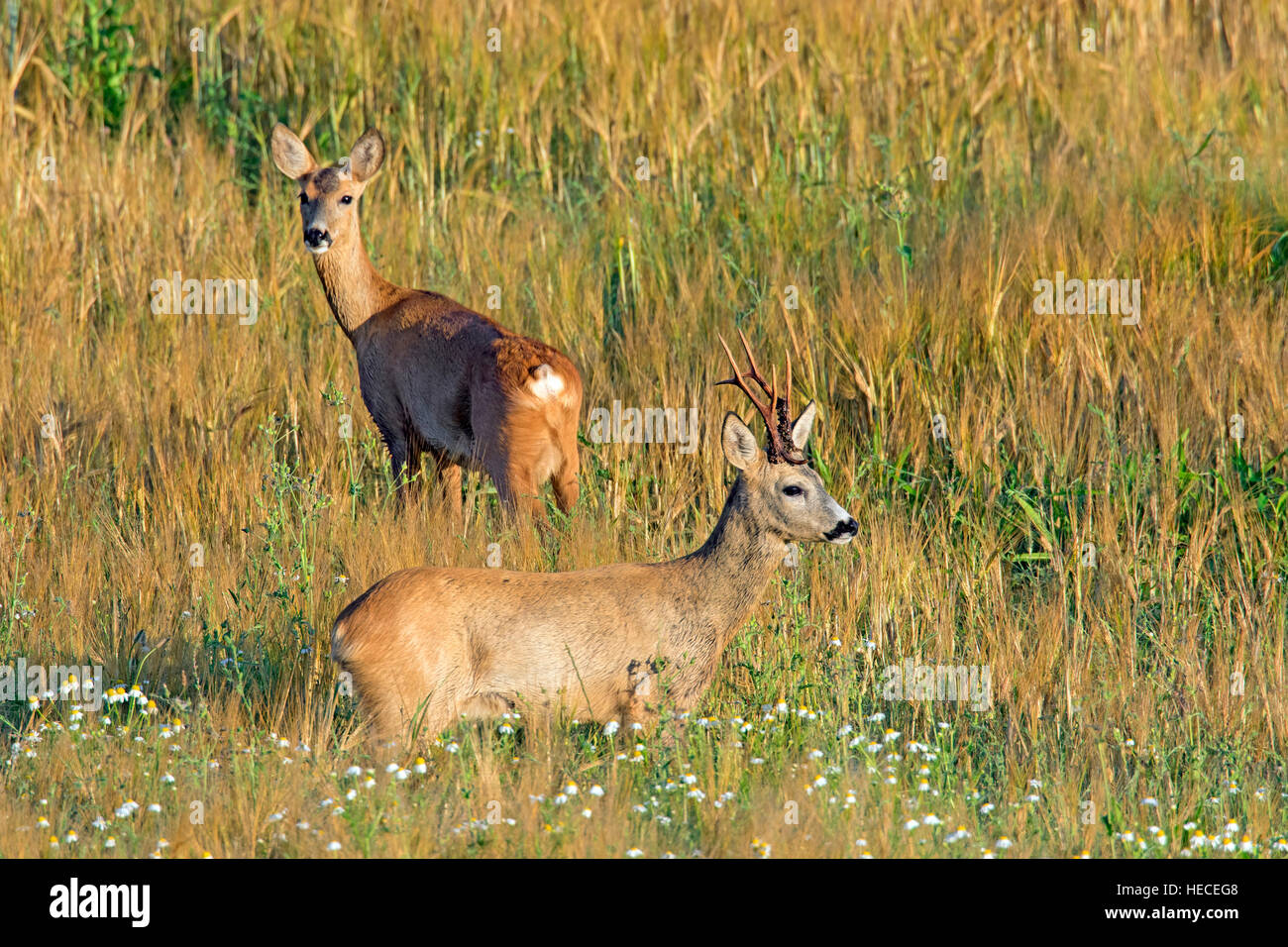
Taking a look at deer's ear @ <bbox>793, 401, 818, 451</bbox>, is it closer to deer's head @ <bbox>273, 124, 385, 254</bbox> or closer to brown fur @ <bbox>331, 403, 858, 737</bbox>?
brown fur @ <bbox>331, 403, 858, 737</bbox>

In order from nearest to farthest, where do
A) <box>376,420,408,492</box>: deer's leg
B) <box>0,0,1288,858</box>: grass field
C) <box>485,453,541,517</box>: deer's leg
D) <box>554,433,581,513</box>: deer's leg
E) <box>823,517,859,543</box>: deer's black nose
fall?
<box>0,0,1288,858</box>: grass field, <box>823,517,859,543</box>: deer's black nose, <box>485,453,541,517</box>: deer's leg, <box>554,433,581,513</box>: deer's leg, <box>376,420,408,492</box>: deer's leg

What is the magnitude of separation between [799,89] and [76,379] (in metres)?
4.75

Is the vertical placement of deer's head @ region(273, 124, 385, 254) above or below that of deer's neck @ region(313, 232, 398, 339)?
above

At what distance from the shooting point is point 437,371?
6.94 metres

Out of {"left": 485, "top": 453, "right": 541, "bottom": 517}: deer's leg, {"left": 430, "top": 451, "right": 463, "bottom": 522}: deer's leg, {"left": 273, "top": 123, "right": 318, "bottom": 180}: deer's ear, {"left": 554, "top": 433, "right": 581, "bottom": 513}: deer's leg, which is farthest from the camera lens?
{"left": 273, "top": 123, "right": 318, "bottom": 180}: deer's ear

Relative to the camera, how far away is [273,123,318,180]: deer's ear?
7.70m

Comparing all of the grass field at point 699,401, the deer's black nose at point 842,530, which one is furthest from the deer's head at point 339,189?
the deer's black nose at point 842,530

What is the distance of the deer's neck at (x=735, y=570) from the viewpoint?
5.13 m

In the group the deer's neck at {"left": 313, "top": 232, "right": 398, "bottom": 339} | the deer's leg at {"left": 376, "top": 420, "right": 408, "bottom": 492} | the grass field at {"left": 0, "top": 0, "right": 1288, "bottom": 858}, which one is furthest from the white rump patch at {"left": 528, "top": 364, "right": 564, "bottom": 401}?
the deer's neck at {"left": 313, "top": 232, "right": 398, "bottom": 339}

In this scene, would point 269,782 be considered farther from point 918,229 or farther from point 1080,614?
point 918,229

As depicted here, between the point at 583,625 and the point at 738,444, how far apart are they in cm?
76

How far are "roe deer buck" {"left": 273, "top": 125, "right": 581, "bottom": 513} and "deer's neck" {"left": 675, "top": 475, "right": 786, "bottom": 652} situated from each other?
1.43m

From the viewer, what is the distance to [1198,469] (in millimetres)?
6777

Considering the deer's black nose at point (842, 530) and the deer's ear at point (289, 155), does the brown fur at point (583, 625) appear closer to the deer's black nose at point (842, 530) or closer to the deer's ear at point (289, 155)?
the deer's black nose at point (842, 530)
